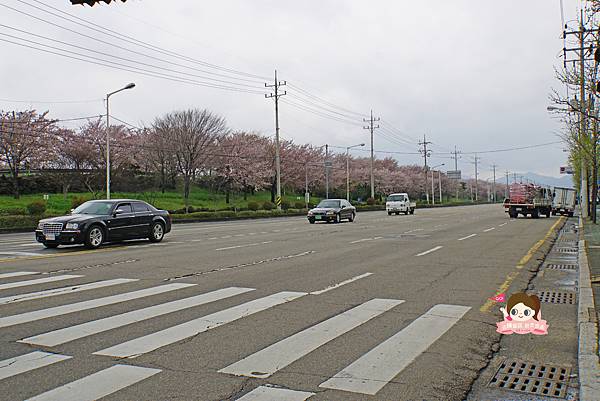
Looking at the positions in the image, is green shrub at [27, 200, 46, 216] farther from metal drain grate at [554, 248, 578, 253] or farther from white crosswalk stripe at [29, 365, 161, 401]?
white crosswalk stripe at [29, 365, 161, 401]

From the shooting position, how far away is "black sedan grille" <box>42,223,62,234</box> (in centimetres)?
1644

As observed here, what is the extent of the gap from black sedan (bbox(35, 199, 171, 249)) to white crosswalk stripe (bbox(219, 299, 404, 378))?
11.1 m

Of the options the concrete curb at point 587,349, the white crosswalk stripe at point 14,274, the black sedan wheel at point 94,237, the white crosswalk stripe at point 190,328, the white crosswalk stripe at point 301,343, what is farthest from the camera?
the black sedan wheel at point 94,237

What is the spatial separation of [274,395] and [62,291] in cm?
608

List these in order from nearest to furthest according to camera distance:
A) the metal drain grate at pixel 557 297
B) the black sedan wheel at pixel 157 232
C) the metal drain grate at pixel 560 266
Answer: the metal drain grate at pixel 557 297 < the metal drain grate at pixel 560 266 < the black sedan wheel at pixel 157 232

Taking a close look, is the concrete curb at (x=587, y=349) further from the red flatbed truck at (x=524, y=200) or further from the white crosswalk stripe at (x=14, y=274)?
the red flatbed truck at (x=524, y=200)

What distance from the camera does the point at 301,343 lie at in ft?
20.2

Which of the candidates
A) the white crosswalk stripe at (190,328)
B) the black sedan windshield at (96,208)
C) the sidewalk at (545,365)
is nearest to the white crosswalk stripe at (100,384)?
the white crosswalk stripe at (190,328)

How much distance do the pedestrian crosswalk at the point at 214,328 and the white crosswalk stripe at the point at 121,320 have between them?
0.04 ft

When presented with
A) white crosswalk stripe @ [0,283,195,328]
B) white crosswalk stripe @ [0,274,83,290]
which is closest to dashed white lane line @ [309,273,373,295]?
white crosswalk stripe @ [0,283,195,328]

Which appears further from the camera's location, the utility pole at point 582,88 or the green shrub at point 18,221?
the green shrub at point 18,221

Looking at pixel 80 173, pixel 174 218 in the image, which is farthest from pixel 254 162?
pixel 174 218

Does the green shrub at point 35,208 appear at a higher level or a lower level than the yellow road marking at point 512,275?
higher

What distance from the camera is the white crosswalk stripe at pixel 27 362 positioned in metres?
5.17
